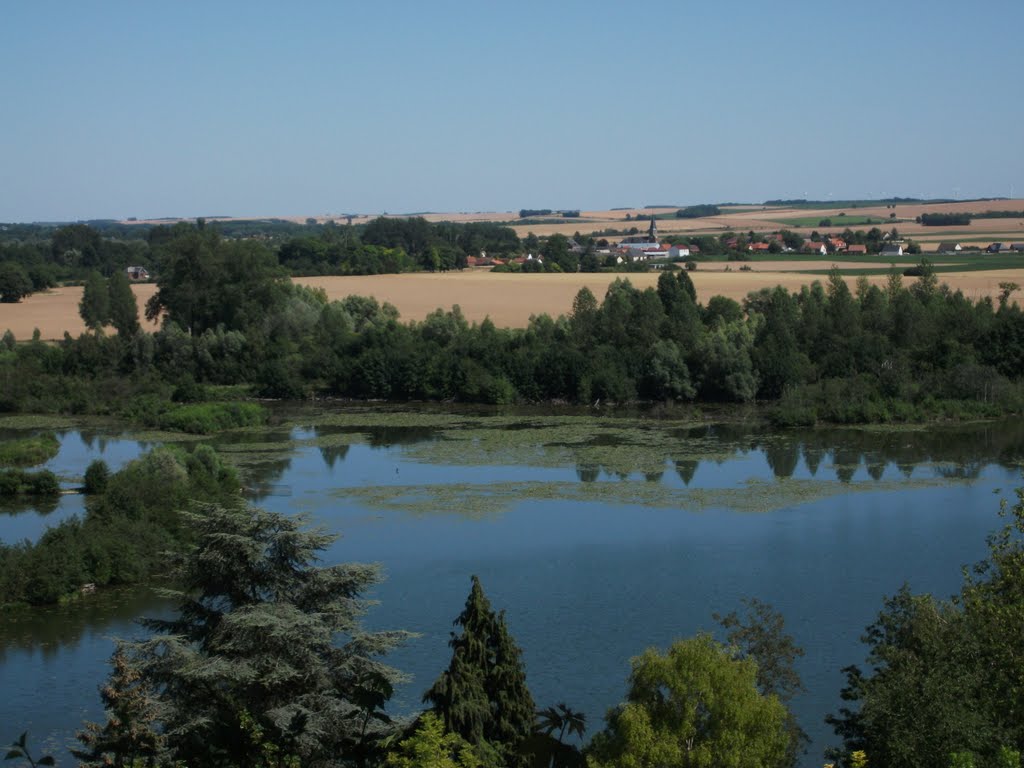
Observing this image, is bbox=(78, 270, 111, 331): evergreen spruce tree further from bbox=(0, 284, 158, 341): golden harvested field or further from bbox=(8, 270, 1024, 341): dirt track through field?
bbox=(8, 270, 1024, 341): dirt track through field

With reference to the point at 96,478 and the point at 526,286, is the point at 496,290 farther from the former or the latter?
the point at 96,478

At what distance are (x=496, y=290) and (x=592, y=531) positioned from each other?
28170 mm

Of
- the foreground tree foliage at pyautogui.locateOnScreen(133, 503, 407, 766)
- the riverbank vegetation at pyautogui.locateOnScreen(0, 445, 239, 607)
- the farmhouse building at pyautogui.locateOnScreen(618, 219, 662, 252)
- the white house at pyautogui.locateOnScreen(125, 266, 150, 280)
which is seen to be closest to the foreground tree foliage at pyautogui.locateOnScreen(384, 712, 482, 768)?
the foreground tree foliage at pyautogui.locateOnScreen(133, 503, 407, 766)

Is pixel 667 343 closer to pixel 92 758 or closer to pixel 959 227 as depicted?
pixel 92 758

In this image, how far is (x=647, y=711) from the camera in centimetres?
788

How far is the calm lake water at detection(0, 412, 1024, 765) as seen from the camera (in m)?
12.9

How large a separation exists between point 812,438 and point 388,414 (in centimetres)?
920

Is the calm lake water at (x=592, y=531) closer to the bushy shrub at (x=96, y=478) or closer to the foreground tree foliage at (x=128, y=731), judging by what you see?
the bushy shrub at (x=96, y=478)

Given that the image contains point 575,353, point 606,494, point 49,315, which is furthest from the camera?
point 49,315

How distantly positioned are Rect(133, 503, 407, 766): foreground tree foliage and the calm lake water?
5.80 feet

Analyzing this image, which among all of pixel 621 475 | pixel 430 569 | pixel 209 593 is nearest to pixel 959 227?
pixel 621 475

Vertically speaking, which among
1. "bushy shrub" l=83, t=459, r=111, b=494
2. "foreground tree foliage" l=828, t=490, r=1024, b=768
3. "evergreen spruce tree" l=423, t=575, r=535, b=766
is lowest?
"bushy shrub" l=83, t=459, r=111, b=494

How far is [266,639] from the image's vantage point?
8.69 metres

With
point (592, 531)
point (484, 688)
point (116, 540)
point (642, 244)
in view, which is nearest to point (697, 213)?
point (642, 244)
